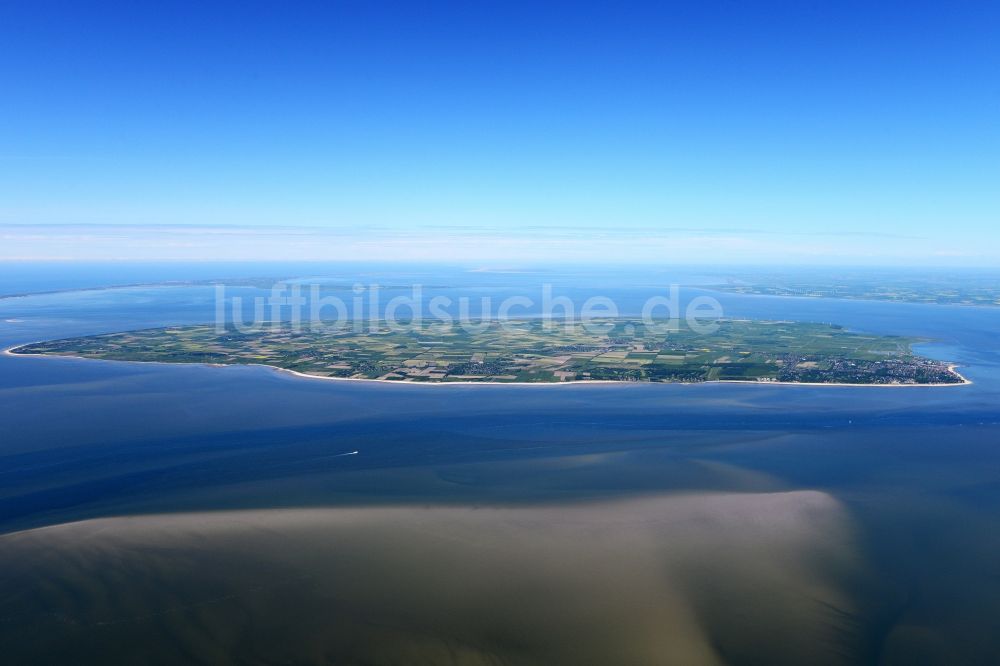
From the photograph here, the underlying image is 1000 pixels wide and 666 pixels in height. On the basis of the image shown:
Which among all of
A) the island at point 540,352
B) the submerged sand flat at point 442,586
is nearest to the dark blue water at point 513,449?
the submerged sand flat at point 442,586

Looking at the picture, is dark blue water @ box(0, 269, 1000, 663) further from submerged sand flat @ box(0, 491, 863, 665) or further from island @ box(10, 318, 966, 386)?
island @ box(10, 318, 966, 386)

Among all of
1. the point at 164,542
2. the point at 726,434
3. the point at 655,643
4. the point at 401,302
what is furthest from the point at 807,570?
the point at 401,302

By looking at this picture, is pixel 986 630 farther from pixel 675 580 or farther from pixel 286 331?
pixel 286 331

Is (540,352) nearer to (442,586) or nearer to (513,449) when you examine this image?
(513,449)

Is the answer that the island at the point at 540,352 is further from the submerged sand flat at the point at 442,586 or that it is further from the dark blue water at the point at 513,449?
the submerged sand flat at the point at 442,586

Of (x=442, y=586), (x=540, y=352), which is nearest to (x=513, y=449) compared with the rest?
(x=442, y=586)

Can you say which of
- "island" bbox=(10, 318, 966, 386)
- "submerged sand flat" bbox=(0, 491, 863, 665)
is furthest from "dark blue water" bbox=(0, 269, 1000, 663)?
"island" bbox=(10, 318, 966, 386)
